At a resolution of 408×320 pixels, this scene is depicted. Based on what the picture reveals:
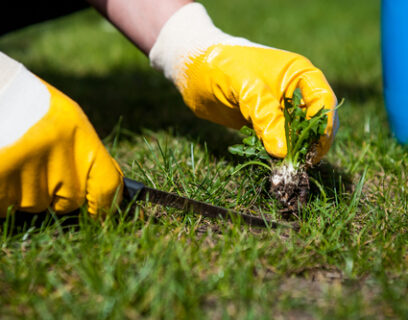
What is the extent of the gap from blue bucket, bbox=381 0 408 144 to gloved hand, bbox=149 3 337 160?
0.66 meters

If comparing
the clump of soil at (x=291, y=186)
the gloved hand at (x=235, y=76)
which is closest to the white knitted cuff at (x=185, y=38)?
the gloved hand at (x=235, y=76)

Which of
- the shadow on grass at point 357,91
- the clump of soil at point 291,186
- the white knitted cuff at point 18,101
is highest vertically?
the white knitted cuff at point 18,101

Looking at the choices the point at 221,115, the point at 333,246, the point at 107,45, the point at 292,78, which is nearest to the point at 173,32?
the point at 221,115

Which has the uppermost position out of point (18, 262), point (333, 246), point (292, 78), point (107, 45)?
point (292, 78)

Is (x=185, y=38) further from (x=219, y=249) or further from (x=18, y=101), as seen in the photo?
(x=219, y=249)

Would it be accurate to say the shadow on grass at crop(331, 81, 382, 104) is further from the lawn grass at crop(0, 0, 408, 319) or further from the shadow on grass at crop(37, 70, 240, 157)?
the shadow on grass at crop(37, 70, 240, 157)

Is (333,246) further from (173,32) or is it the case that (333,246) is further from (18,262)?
(173,32)

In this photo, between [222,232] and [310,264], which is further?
[222,232]

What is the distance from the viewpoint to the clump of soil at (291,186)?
1475mm

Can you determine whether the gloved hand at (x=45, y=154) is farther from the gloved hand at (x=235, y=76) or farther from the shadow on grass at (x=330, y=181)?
the shadow on grass at (x=330, y=181)

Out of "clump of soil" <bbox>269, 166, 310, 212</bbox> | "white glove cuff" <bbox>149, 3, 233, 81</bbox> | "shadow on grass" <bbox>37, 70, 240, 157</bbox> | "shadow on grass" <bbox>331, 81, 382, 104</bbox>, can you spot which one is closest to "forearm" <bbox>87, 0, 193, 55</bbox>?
"white glove cuff" <bbox>149, 3, 233, 81</bbox>

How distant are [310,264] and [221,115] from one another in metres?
0.78

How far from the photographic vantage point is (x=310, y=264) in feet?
4.23

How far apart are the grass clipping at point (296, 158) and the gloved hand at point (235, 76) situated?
0.13ft
